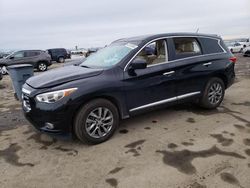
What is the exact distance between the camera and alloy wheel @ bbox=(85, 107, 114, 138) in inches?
149

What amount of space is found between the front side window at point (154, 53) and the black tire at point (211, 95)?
1261 millimetres

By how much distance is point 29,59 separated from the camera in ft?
57.3

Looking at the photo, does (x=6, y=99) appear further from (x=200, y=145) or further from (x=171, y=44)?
(x=200, y=145)

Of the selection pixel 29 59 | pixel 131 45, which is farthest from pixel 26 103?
pixel 29 59

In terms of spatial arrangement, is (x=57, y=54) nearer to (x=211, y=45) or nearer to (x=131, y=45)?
(x=211, y=45)

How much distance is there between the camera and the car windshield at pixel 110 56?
14.0ft

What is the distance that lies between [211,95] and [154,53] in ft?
5.09

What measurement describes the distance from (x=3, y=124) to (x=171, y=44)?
152 inches

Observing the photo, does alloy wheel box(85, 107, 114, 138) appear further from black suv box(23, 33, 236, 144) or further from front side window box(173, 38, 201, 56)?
front side window box(173, 38, 201, 56)

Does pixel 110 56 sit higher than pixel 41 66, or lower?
higher

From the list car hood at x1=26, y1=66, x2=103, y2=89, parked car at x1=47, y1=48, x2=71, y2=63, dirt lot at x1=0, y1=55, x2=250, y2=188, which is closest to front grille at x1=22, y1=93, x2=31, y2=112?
car hood at x1=26, y1=66, x2=103, y2=89

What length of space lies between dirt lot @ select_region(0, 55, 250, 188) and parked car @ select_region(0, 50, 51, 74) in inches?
515

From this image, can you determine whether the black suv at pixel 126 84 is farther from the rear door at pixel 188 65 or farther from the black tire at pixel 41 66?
the black tire at pixel 41 66

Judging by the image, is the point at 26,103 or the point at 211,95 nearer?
the point at 26,103
